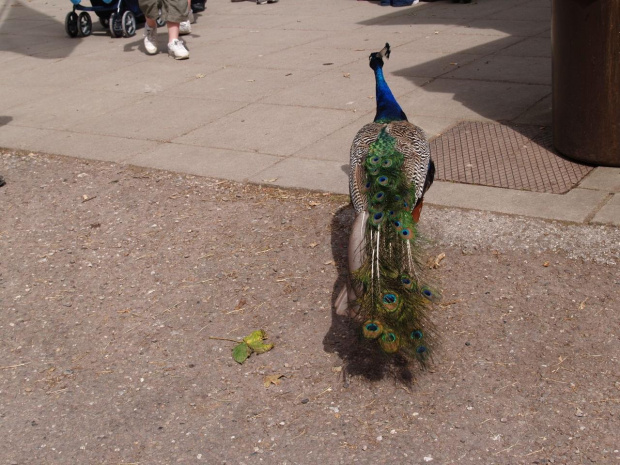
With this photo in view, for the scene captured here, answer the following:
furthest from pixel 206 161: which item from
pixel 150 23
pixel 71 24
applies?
pixel 71 24

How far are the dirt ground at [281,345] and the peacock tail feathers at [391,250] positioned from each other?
331mm

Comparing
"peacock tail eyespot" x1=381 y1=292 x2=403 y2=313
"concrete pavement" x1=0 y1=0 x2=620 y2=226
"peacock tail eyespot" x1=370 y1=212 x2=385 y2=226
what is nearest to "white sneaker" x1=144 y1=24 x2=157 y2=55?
"concrete pavement" x1=0 y1=0 x2=620 y2=226

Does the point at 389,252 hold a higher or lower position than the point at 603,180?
higher

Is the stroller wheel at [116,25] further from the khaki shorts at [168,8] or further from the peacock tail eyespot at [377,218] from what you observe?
the peacock tail eyespot at [377,218]

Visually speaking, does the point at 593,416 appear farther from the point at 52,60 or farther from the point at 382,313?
the point at 52,60

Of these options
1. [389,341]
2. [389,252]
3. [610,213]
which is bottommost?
[610,213]

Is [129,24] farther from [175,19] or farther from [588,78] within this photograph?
[588,78]

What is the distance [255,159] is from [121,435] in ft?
11.7

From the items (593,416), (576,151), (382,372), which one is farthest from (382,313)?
(576,151)

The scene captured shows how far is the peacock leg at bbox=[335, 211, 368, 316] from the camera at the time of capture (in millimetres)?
3906

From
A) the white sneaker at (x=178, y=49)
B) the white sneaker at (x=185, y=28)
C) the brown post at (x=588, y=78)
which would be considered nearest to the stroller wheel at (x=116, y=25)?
the white sneaker at (x=185, y=28)

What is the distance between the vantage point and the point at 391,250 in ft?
12.5

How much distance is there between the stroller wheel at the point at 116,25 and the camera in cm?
1193

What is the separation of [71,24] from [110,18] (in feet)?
2.45
